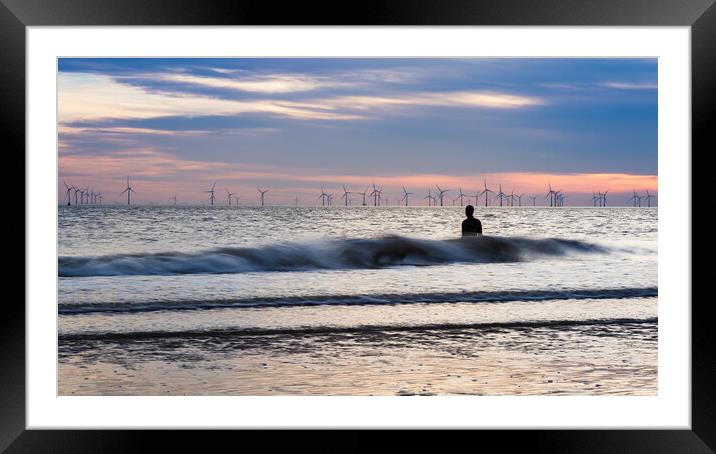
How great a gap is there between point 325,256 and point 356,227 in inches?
296

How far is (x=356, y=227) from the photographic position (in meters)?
21.0

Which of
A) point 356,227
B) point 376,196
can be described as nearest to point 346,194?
point 376,196

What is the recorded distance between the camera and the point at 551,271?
12930 millimetres

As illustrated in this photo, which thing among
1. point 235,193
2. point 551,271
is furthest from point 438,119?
point 551,271

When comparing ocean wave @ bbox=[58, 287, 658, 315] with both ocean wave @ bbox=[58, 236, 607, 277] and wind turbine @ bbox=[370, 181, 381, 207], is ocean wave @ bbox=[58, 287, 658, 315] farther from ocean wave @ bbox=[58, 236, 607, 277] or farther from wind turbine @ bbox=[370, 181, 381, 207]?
wind turbine @ bbox=[370, 181, 381, 207]

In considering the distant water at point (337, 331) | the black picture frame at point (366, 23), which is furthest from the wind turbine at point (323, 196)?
the black picture frame at point (366, 23)

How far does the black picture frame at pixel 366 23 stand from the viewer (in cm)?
232

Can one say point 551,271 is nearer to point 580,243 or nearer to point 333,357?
point 580,243

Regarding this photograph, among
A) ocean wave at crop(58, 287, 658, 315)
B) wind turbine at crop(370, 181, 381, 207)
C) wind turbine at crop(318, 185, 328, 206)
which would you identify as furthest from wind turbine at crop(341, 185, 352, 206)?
ocean wave at crop(58, 287, 658, 315)

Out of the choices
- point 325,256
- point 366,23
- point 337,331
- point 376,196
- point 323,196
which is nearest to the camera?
point 366,23

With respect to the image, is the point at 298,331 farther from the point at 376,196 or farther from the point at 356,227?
the point at 376,196

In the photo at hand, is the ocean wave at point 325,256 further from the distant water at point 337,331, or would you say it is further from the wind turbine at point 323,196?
the wind turbine at point 323,196

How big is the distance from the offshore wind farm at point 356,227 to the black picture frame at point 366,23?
4.35ft

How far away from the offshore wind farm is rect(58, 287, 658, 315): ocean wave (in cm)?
4
